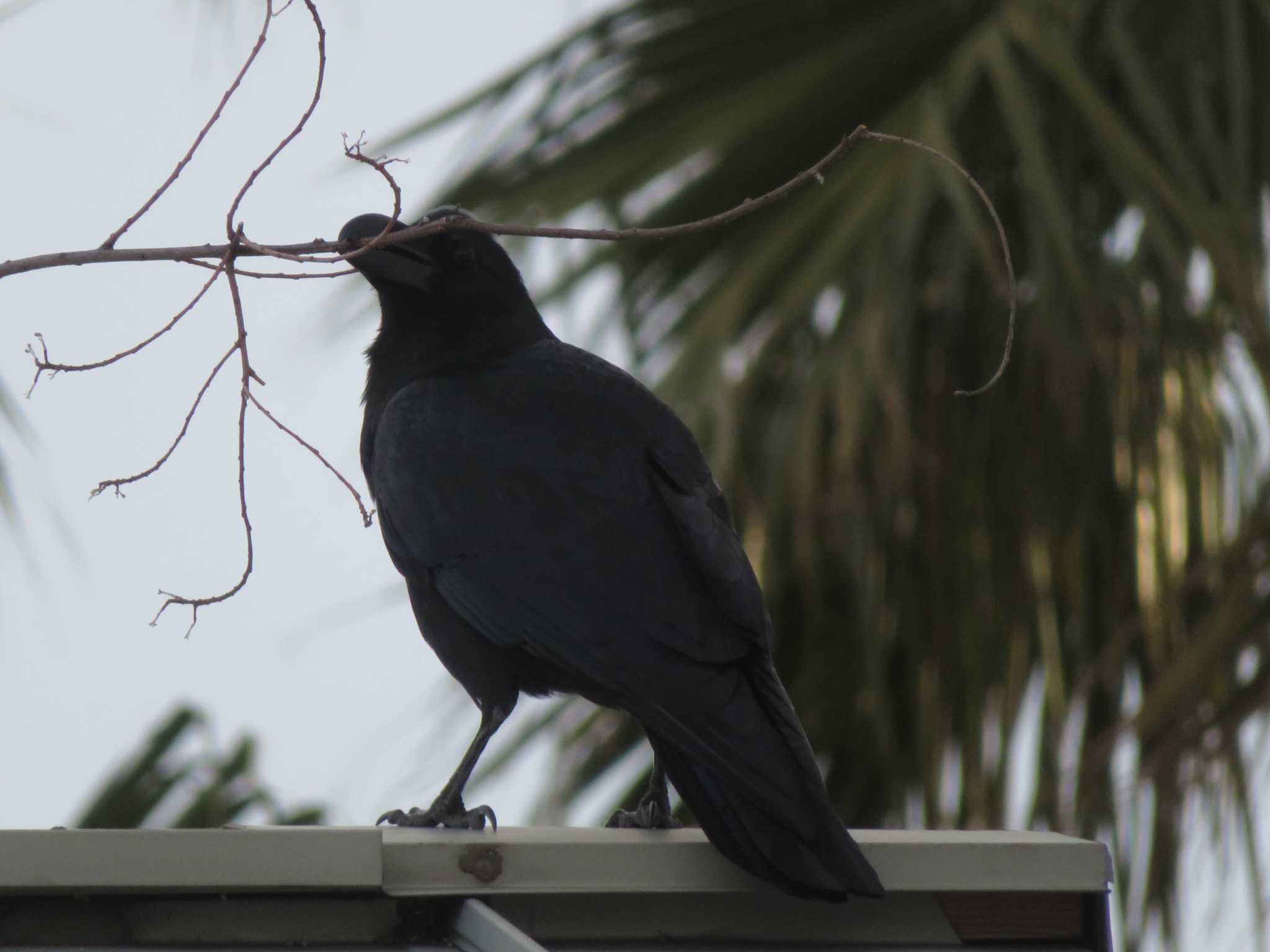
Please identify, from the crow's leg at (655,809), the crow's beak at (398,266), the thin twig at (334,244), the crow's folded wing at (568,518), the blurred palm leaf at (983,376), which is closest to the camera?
the thin twig at (334,244)

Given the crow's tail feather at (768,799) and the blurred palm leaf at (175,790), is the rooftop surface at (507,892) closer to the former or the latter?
the crow's tail feather at (768,799)

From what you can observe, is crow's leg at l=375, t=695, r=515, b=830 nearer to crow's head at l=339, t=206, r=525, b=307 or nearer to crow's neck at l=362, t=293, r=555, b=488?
crow's neck at l=362, t=293, r=555, b=488

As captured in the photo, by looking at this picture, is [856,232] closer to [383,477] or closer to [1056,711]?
[1056,711]

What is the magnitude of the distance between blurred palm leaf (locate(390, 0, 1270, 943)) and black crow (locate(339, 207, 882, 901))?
108 cm

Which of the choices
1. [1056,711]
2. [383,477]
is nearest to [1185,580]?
[1056,711]

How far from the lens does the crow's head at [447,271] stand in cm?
310

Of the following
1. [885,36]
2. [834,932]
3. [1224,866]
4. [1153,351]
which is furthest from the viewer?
[885,36]

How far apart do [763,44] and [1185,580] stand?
166cm

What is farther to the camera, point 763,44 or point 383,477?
point 763,44

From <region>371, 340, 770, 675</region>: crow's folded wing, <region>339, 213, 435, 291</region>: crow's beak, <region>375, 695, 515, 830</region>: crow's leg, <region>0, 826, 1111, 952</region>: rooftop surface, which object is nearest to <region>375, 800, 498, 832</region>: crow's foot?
<region>375, 695, 515, 830</region>: crow's leg

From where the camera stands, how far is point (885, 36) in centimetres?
439

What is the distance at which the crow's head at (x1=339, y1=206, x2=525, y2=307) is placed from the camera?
3104 mm

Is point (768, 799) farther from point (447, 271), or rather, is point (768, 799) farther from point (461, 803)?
point (447, 271)

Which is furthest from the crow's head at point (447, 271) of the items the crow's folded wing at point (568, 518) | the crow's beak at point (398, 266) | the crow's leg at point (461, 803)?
the crow's leg at point (461, 803)
